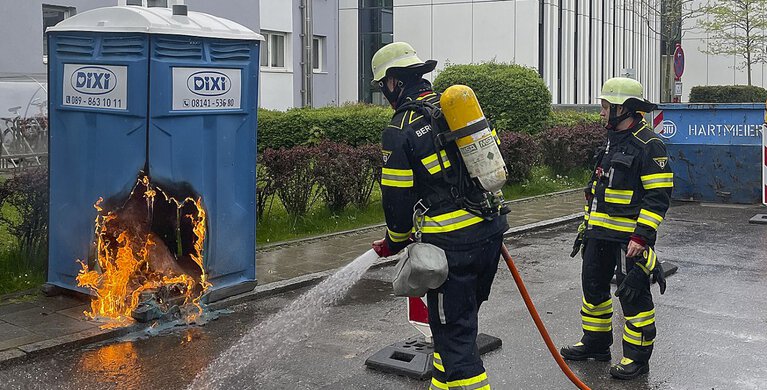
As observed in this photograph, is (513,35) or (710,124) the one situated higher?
(513,35)

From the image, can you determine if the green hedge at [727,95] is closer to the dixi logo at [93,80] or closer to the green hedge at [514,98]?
the green hedge at [514,98]

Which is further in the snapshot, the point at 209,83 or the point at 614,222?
the point at 209,83

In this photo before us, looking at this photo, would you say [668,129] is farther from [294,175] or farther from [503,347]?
[503,347]

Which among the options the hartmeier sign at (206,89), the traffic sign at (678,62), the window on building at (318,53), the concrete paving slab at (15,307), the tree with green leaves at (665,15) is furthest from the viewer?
the tree with green leaves at (665,15)

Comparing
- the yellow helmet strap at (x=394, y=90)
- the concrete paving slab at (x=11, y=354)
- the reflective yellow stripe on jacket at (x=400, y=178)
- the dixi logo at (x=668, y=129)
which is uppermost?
the dixi logo at (x=668, y=129)

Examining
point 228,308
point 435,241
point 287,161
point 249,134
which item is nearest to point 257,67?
point 249,134

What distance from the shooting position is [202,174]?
7.11m

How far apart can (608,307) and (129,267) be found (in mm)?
3625

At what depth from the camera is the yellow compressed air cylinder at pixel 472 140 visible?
420 cm

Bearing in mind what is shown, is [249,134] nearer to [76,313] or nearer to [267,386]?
[76,313]

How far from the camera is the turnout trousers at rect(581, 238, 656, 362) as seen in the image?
5523 millimetres

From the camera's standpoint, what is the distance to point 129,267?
6.88m

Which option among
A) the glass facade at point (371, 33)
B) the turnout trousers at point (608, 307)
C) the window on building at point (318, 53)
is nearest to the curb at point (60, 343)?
the turnout trousers at point (608, 307)

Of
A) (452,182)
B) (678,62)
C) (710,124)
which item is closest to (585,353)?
(452,182)
